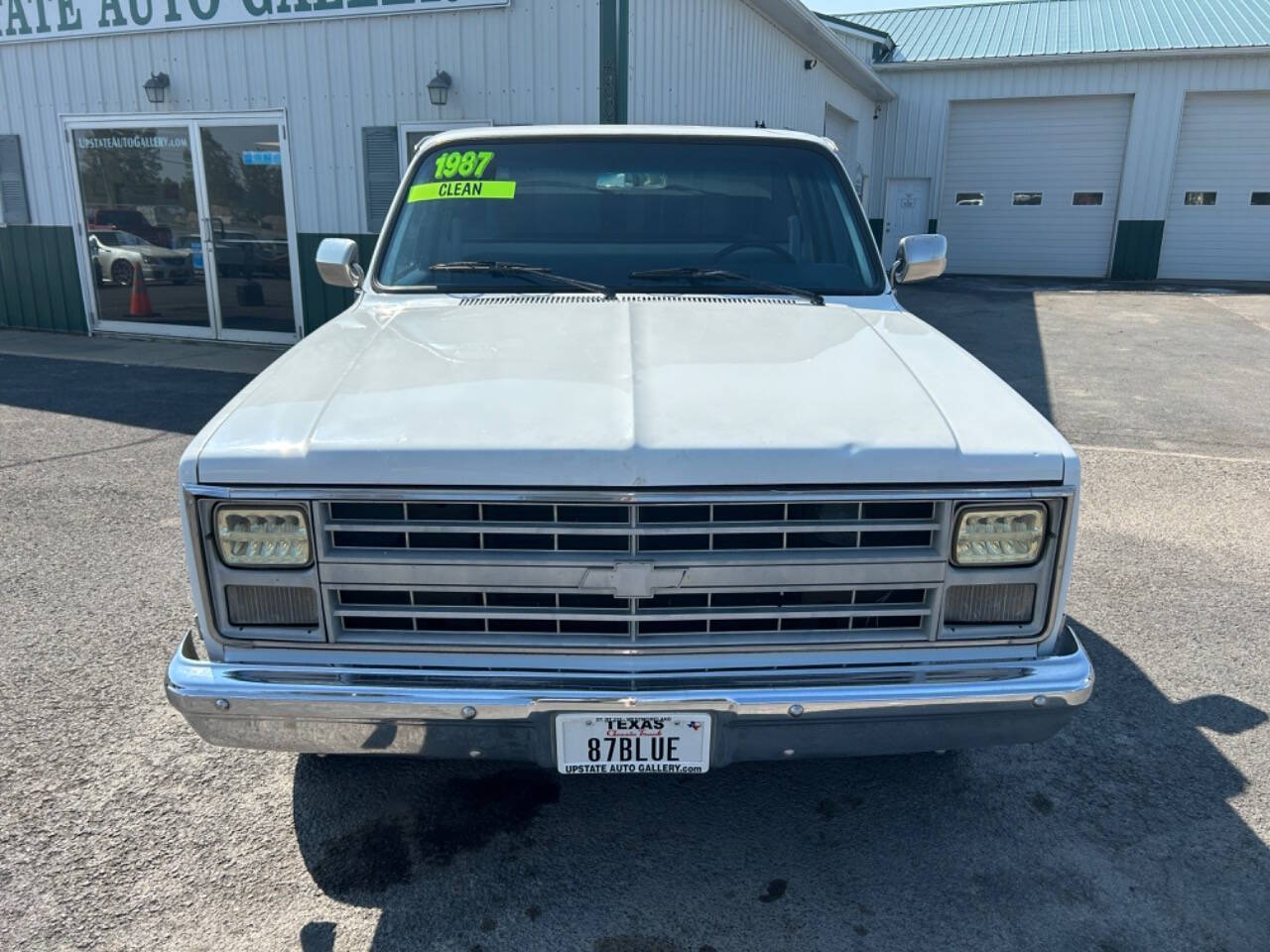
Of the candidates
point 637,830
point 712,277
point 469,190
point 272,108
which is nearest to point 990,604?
point 637,830

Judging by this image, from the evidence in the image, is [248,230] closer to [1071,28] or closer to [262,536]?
[262,536]

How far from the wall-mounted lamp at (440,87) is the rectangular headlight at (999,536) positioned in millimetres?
8399

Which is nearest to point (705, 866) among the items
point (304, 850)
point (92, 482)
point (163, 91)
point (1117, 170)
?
point (304, 850)

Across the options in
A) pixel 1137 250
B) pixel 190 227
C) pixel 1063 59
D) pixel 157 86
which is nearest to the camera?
pixel 157 86

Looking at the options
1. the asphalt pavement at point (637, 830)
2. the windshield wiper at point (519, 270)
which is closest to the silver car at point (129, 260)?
the asphalt pavement at point (637, 830)

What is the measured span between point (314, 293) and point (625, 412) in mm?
9282

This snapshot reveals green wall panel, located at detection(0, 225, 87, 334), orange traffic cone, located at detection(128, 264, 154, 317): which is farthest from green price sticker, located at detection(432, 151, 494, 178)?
green wall panel, located at detection(0, 225, 87, 334)

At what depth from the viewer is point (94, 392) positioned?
8797 mm

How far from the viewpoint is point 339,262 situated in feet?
13.1

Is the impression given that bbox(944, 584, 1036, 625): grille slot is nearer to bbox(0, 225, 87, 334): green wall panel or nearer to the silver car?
the silver car

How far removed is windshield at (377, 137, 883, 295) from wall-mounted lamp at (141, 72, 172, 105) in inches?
335

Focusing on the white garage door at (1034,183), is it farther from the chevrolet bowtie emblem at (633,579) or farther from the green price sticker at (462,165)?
the chevrolet bowtie emblem at (633,579)

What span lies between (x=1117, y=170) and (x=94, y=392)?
1983cm

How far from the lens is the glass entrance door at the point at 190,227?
419 inches
